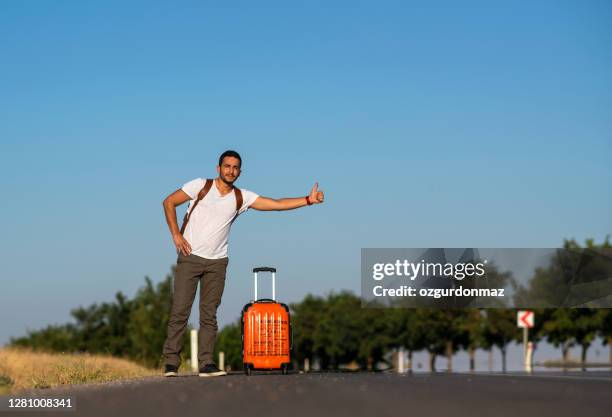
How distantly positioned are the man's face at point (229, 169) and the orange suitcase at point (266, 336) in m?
3.30

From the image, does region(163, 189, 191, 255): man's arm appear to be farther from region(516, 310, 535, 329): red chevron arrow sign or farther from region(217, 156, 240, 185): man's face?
region(516, 310, 535, 329): red chevron arrow sign

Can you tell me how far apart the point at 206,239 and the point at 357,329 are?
268 ft

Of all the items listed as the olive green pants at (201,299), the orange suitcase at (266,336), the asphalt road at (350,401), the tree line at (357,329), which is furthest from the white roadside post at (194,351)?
the tree line at (357,329)

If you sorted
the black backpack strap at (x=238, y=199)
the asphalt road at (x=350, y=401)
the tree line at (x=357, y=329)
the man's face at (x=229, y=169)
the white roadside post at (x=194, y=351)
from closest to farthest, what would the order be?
the asphalt road at (x=350, y=401) → the man's face at (x=229, y=169) → the black backpack strap at (x=238, y=199) → the white roadside post at (x=194, y=351) → the tree line at (x=357, y=329)

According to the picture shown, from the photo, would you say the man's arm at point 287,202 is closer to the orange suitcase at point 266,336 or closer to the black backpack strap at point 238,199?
the black backpack strap at point 238,199

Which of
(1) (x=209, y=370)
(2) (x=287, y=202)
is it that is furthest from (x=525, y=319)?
(1) (x=209, y=370)

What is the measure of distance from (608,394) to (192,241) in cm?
602

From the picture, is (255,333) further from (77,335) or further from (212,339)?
(77,335)

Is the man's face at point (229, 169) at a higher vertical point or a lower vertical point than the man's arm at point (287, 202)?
higher

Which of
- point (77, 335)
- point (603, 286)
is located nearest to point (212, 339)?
point (603, 286)

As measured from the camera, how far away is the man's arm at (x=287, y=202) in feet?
38.9

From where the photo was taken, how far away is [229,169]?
11516mm

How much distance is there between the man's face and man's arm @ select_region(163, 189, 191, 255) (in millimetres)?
515

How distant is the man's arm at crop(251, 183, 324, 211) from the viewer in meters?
11.8
